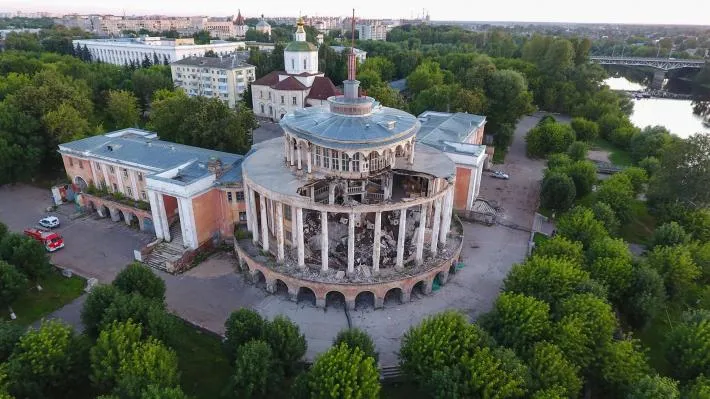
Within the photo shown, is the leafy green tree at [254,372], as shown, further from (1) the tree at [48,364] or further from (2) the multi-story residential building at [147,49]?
(2) the multi-story residential building at [147,49]

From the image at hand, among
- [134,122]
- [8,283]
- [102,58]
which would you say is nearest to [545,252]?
[8,283]

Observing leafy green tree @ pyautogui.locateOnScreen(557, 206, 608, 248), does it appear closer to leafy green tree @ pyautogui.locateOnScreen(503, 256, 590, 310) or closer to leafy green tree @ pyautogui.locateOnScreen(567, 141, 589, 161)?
leafy green tree @ pyautogui.locateOnScreen(503, 256, 590, 310)

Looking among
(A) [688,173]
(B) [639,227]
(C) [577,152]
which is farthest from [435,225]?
(C) [577,152]

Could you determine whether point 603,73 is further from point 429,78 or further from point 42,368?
point 42,368

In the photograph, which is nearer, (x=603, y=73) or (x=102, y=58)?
(x=603, y=73)

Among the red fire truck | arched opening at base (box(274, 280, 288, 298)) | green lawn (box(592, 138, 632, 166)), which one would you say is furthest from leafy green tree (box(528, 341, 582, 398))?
green lawn (box(592, 138, 632, 166))

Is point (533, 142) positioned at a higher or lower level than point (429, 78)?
lower

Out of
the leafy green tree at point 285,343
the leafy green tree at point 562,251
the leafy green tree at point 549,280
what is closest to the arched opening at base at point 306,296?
the leafy green tree at point 285,343
